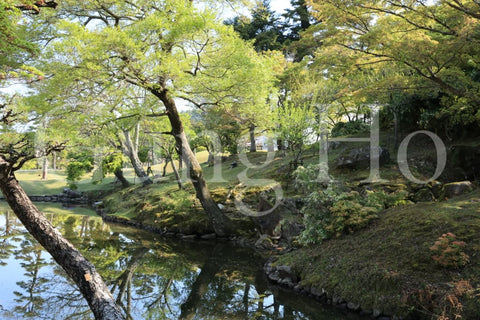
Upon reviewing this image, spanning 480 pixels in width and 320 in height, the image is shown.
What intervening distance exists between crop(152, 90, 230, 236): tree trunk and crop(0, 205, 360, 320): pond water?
652 mm

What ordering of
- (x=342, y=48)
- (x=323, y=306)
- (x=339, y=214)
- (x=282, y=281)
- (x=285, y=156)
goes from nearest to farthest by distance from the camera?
(x=323, y=306) → (x=282, y=281) → (x=339, y=214) → (x=342, y=48) → (x=285, y=156)

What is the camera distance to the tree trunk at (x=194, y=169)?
10523 millimetres

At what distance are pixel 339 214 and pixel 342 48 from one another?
417 centimetres

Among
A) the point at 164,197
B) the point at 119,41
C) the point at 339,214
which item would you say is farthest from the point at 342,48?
the point at 164,197

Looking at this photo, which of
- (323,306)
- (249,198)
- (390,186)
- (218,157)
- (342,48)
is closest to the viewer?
(323,306)

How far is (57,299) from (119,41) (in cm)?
546

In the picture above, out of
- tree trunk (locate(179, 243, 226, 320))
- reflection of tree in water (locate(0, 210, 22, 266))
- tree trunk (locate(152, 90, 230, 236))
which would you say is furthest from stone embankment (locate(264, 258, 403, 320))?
reflection of tree in water (locate(0, 210, 22, 266))

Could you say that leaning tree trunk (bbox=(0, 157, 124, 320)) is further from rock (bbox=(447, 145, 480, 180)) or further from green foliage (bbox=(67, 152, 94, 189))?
green foliage (bbox=(67, 152, 94, 189))

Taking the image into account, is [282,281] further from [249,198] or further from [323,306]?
[249,198]

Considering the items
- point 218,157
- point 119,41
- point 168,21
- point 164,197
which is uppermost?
point 168,21

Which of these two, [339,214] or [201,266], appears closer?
[339,214]

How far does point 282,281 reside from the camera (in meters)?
7.32

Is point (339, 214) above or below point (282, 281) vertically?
above

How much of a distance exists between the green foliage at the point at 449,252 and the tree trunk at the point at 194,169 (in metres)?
6.86
